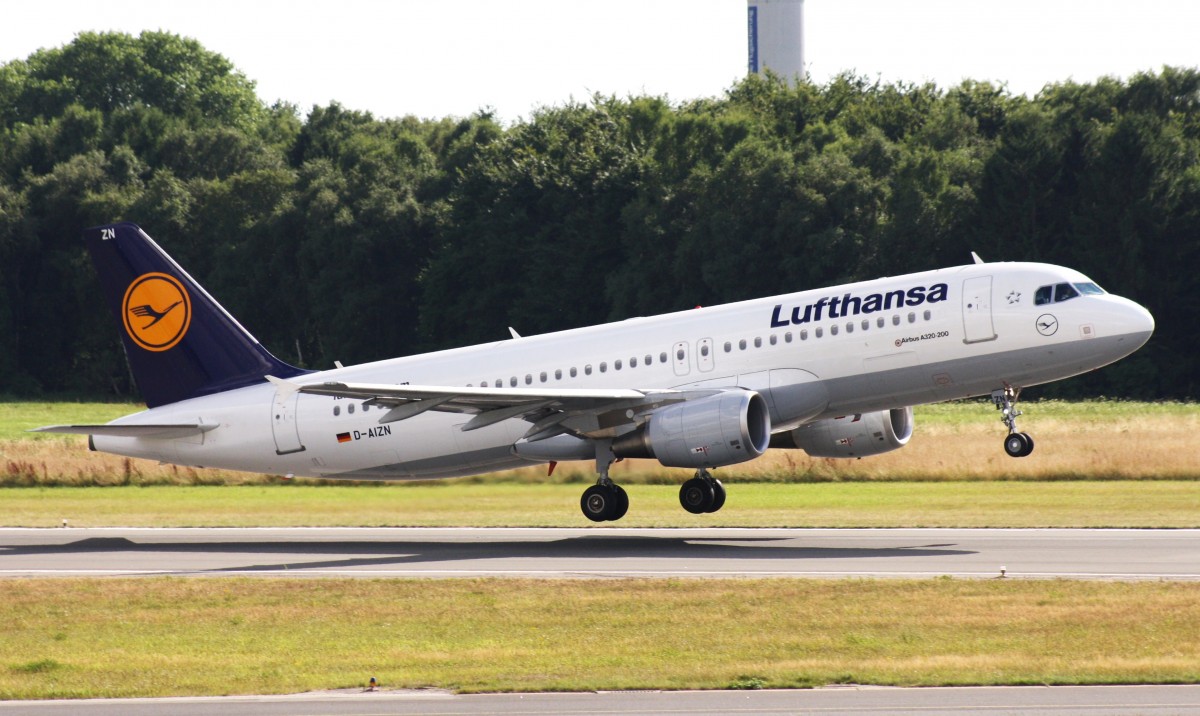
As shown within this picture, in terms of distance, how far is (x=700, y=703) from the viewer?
1659 centimetres

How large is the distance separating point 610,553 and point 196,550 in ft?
28.9

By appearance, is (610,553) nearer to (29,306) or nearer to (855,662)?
(855,662)

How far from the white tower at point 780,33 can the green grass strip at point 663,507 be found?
102 meters

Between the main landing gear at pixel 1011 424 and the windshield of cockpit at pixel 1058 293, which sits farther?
the windshield of cockpit at pixel 1058 293

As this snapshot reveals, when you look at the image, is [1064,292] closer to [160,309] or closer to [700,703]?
[700,703]

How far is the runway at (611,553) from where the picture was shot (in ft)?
87.8

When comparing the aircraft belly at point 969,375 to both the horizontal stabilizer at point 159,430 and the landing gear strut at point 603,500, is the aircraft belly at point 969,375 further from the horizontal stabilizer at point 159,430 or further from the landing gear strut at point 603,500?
the horizontal stabilizer at point 159,430

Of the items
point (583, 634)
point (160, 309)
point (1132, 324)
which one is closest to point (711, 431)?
point (1132, 324)

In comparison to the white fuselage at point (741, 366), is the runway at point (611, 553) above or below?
below

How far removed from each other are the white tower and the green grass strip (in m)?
102

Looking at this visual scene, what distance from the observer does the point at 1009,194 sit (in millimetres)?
82000

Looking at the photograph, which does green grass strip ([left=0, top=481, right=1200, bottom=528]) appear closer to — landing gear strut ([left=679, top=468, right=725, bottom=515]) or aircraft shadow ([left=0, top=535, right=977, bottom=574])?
landing gear strut ([left=679, top=468, right=725, bottom=515])

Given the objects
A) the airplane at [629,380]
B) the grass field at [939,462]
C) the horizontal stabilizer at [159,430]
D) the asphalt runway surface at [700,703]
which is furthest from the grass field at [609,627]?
the grass field at [939,462]

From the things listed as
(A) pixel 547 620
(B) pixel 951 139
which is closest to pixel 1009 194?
(B) pixel 951 139
